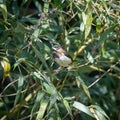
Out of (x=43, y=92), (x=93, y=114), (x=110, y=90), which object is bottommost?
(x=110, y=90)

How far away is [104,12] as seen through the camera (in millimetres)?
2045

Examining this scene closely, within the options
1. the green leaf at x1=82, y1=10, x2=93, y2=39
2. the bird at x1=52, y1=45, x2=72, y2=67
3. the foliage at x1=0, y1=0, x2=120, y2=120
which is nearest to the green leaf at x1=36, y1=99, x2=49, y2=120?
the foliage at x1=0, y1=0, x2=120, y2=120

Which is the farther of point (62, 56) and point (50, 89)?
point (62, 56)

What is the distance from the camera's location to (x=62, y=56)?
7.89 feet

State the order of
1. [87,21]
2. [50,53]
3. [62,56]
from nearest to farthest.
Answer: [87,21]
[50,53]
[62,56]

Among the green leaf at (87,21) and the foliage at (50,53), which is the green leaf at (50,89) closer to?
the foliage at (50,53)

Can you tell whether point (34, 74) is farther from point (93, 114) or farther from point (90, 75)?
point (90, 75)

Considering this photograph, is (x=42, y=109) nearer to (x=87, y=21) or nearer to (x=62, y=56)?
(x=87, y=21)

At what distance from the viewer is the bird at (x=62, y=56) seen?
7.75 ft

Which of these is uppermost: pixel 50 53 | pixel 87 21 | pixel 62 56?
pixel 87 21

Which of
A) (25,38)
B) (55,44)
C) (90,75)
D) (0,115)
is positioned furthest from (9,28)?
(90,75)

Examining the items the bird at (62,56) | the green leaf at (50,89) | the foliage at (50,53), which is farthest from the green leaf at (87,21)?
the bird at (62,56)

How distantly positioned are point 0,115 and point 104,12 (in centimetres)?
87

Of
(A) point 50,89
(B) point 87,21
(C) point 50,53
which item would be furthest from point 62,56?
(A) point 50,89
